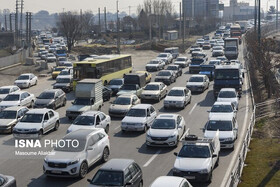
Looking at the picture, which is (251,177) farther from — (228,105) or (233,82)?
(233,82)

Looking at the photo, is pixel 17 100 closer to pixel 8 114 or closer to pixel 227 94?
pixel 8 114

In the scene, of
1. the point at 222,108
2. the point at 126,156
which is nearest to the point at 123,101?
the point at 222,108

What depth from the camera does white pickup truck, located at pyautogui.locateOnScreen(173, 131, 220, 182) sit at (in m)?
16.3

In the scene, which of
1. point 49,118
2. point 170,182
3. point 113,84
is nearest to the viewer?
point 170,182

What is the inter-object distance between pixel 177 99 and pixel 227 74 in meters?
5.94

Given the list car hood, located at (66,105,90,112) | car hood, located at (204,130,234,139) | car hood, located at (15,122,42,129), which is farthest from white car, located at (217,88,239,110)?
car hood, located at (15,122,42,129)

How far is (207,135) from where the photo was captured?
69.4 ft

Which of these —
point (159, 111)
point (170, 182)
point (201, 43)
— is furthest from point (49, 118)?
point (201, 43)

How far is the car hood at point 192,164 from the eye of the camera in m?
16.4

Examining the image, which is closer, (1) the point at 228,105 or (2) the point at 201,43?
(1) the point at 228,105

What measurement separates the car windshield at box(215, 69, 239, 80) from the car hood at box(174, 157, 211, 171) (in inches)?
740

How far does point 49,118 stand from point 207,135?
29.3ft

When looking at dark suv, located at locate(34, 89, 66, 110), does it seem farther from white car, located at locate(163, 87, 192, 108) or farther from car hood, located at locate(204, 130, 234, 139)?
car hood, located at locate(204, 130, 234, 139)

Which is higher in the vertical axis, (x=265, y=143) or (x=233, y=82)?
(x=233, y=82)
